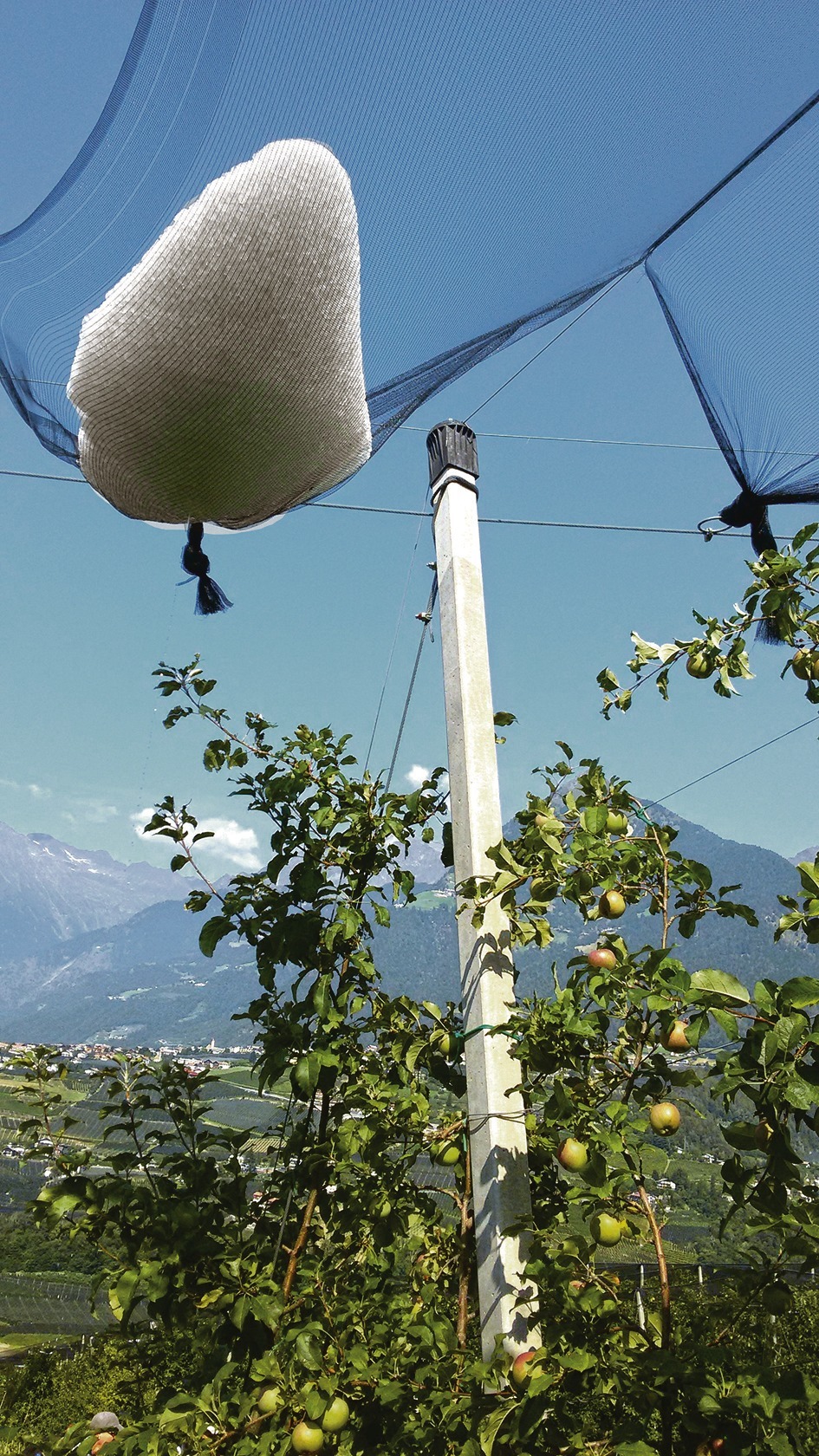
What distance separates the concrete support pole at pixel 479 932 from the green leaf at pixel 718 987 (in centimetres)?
66

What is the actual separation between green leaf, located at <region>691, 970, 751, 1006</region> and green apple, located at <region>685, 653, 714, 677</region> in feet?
2.12

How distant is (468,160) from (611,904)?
169cm

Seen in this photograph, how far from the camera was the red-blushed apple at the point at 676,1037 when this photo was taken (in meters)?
1.35

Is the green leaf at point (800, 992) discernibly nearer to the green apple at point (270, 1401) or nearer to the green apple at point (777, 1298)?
the green apple at point (777, 1298)

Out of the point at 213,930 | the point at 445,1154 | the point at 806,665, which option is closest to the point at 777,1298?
the point at 445,1154

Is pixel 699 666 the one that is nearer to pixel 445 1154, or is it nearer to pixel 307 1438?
pixel 445 1154

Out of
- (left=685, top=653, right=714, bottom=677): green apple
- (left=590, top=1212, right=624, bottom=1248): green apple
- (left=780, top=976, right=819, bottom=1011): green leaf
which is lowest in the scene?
(left=590, top=1212, right=624, bottom=1248): green apple

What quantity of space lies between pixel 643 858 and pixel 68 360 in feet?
5.36

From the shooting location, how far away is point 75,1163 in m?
1.78

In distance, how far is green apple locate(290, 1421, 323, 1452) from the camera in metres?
1.39

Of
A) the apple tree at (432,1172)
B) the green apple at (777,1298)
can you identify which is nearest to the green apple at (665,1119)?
the apple tree at (432,1172)

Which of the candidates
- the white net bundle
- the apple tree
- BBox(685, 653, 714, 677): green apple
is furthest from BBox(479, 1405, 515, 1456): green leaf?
the white net bundle

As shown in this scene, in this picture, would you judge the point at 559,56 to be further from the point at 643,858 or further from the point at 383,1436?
the point at 383,1436

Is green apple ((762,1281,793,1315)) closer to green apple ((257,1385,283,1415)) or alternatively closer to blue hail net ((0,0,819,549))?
green apple ((257,1385,283,1415))
